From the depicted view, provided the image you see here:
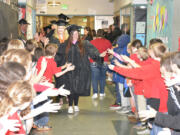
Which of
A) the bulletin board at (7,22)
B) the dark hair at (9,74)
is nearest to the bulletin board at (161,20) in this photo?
the bulletin board at (7,22)

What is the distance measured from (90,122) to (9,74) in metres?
3.63

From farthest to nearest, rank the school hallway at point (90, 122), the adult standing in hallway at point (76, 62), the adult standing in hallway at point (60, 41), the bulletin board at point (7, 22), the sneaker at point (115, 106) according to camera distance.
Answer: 1. the sneaker at point (115, 106)
2. the adult standing in hallway at point (60, 41)
3. the adult standing in hallway at point (76, 62)
4. the bulletin board at point (7, 22)
5. the school hallway at point (90, 122)

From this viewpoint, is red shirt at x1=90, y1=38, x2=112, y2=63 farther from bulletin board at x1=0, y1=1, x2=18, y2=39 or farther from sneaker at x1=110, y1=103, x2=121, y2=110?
bulletin board at x1=0, y1=1, x2=18, y2=39

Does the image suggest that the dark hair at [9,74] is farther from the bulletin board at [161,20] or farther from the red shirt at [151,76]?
the bulletin board at [161,20]

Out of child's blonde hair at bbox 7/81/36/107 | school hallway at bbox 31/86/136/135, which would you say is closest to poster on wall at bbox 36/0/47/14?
school hallway at bbox 31/86/136/135

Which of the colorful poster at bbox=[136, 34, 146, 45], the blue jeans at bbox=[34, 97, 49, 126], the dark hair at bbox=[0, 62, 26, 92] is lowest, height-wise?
the blue jeans at bbox=[34, 97, 49, 126]

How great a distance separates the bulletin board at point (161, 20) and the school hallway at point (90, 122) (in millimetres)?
Result: 1704

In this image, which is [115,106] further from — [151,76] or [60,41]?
[151,76]

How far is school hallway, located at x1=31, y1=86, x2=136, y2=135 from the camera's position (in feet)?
16.6

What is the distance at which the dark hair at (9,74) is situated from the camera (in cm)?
217

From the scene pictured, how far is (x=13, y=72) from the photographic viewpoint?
7.34 feet

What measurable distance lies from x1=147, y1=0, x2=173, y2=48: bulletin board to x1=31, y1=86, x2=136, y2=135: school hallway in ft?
5.59

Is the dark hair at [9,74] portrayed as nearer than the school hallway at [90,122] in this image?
Yes

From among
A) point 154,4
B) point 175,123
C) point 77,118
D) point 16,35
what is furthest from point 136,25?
point 175,123
